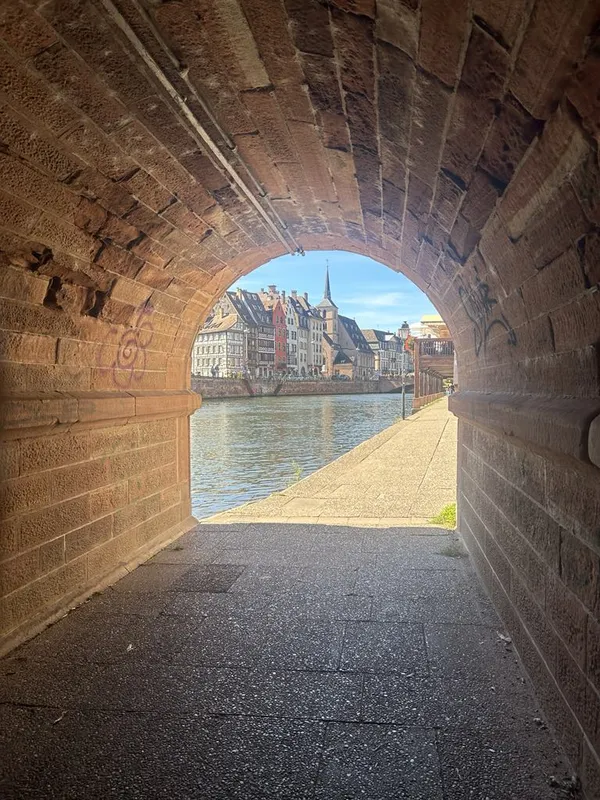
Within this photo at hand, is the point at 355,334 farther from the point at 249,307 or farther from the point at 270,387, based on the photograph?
the point at 270,387

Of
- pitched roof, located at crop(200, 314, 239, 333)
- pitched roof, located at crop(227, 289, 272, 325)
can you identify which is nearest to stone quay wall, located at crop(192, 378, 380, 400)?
pitched roof, located at crop(200, 314, 239, 333)

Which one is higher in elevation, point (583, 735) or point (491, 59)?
point (491, 59)

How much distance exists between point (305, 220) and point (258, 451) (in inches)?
576

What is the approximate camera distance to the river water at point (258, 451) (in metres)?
12.8

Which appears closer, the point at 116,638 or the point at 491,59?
the point at 491,59

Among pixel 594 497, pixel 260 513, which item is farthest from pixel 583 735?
pixel 260 513

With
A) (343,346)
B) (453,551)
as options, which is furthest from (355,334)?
(453,551)

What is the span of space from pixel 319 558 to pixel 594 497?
10.9ft

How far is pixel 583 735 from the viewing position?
212 cm

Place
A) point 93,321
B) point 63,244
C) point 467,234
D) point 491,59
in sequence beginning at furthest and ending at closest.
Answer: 1. point 93,321
2. point 63,244
3. point 467,234
4. point 491,59

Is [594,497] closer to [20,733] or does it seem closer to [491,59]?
[491,59]

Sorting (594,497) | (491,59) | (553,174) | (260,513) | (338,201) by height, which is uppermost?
(338,201)

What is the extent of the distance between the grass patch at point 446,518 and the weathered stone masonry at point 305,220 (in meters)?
1.03

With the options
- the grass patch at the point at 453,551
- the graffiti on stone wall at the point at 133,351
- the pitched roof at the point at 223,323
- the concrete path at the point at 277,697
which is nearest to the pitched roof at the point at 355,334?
the pitched roof at the point at 223,323
